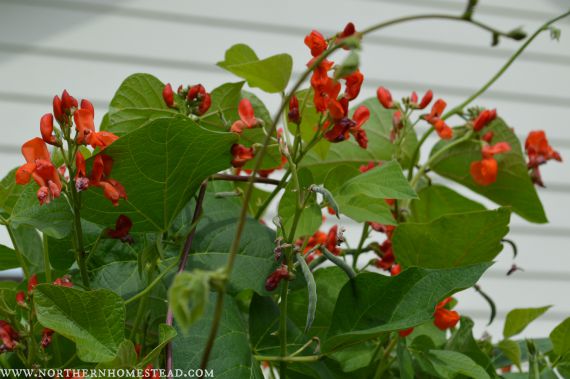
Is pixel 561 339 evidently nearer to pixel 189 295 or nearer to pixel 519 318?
pixel 519 318

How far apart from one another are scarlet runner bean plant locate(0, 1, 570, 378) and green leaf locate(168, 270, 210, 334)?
0.46 feet

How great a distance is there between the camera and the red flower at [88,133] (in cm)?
52

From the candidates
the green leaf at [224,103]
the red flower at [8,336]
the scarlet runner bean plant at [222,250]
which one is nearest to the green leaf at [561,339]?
the scarlet runner bean plant at [222,250]

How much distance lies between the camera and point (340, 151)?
34.3 inches

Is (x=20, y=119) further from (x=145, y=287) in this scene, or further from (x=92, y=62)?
(x=145, y=287)

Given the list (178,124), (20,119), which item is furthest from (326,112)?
(20,119)

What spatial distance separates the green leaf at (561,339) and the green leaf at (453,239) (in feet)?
0.37

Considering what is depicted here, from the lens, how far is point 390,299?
535mm

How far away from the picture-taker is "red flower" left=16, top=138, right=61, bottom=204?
0.50m

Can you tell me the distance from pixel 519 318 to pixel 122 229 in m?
0.44

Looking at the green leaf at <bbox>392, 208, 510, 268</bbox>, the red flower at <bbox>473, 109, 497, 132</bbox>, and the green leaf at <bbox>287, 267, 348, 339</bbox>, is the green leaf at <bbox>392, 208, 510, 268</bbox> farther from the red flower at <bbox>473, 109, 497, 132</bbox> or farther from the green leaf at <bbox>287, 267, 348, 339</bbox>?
the red flower at <bbox>473, 109, 497, 132</bbox>

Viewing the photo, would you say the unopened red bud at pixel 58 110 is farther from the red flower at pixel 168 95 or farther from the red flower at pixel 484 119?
the red flower at pixel 484 119

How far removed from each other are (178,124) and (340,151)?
0.39 meters

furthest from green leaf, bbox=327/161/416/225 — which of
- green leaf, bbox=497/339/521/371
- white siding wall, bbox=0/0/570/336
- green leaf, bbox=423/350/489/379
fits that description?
white siding wall, bbox=0/0/570/336
